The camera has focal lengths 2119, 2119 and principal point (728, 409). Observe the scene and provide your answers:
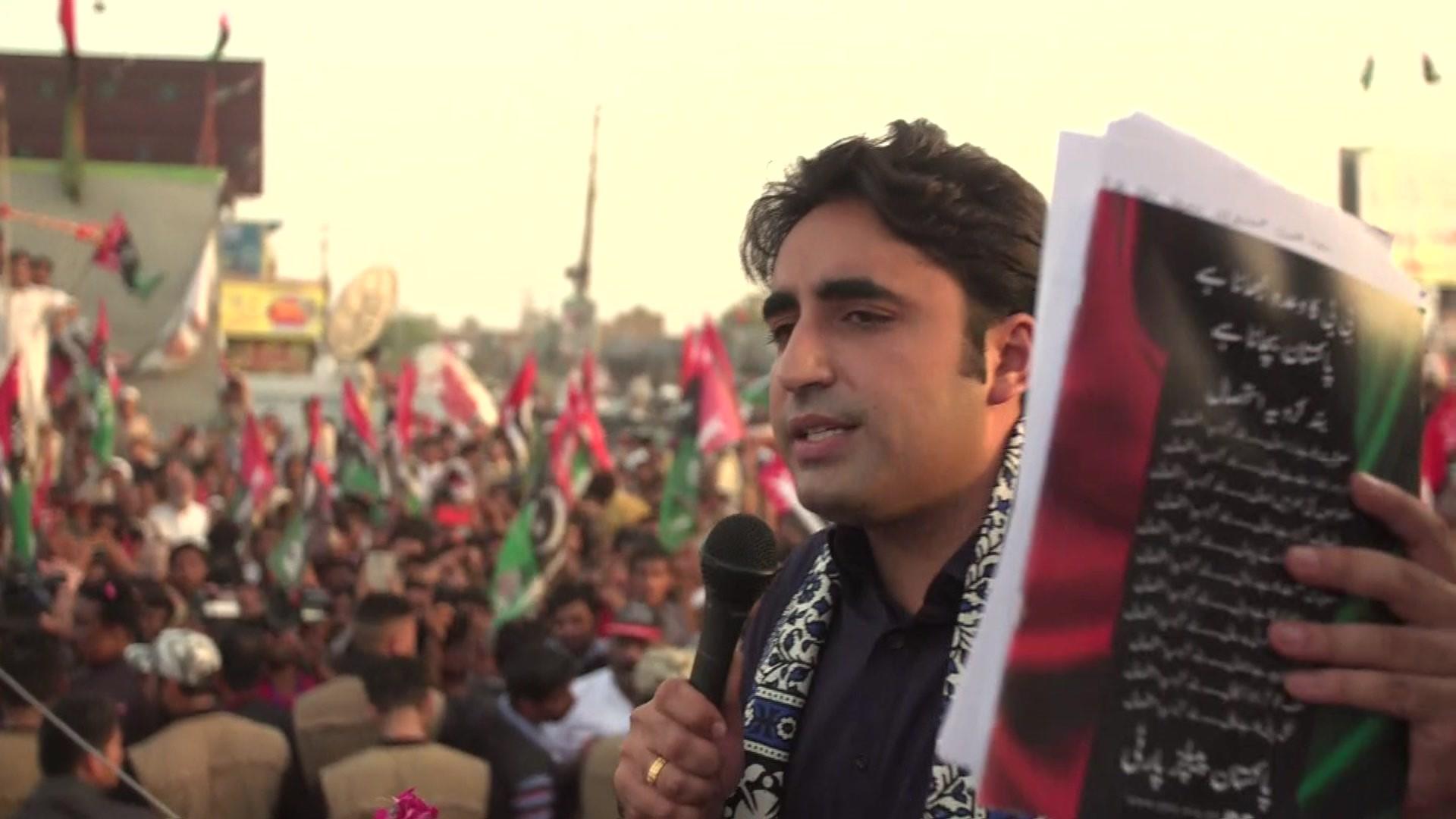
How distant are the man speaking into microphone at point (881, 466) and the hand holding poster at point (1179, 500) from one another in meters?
0.64

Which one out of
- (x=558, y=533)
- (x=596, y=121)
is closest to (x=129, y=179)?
(x=596, y=121)

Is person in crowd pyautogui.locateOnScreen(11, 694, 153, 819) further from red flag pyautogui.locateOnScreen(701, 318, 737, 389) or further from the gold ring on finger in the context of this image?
red flag pyautogui.locateOnScreen(701, 318, 737, 389)

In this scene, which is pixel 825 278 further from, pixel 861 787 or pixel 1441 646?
pixel 1441 646

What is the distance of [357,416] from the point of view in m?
19.0

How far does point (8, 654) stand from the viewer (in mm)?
7211

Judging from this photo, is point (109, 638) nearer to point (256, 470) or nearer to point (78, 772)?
point (78, 772)

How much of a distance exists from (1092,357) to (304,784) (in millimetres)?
5402

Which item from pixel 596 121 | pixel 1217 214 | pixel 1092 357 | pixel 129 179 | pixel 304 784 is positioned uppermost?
pixel 596 121

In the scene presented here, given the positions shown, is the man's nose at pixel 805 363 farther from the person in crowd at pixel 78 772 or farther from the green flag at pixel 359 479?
the green flag at pixel 359 479

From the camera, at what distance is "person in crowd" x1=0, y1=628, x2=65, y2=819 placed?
20.6ft

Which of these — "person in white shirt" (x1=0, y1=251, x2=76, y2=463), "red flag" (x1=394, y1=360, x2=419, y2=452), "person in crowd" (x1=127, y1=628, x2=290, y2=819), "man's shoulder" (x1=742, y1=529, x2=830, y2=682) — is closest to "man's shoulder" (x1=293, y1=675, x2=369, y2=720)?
"person in crowd" (x1=127, y1=628, x2=290, y2=819)

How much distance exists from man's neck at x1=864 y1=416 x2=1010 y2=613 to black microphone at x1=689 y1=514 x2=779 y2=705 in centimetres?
15

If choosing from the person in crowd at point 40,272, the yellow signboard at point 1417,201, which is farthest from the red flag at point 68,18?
the yellow signboard at point 1417,201

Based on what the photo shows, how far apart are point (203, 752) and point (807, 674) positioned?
420 cm
